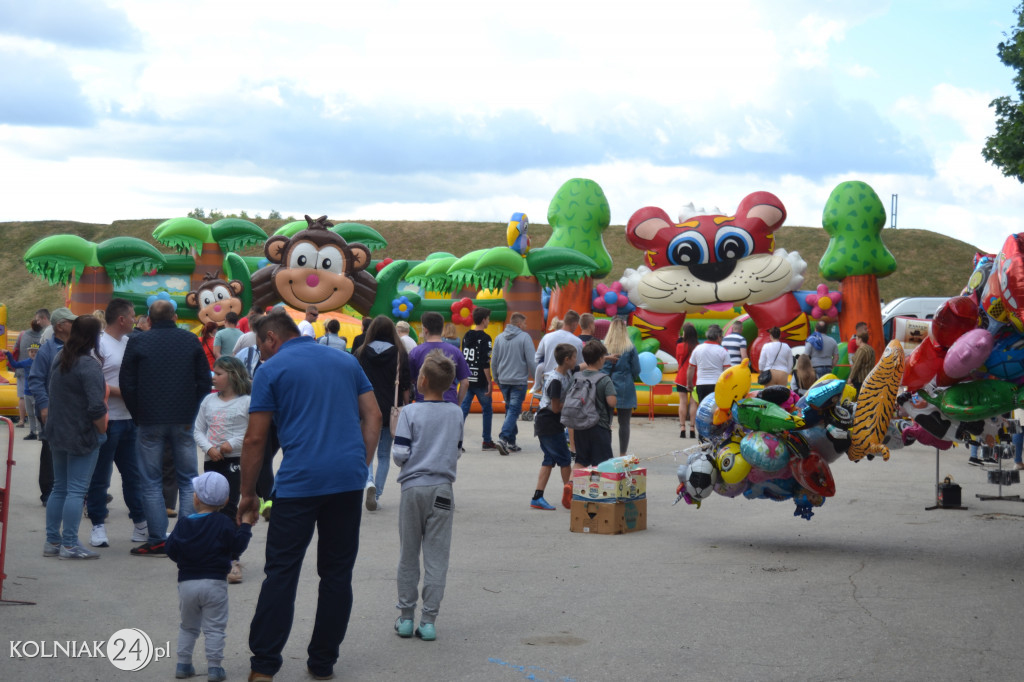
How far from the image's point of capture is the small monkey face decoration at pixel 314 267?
18953 mm

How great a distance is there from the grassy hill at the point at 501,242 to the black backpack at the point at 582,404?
39.5 m

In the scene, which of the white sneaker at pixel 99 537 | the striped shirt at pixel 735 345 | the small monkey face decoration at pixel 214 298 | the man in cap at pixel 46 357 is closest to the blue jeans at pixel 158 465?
the white sneaker at pixel 99 537

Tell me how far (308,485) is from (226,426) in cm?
243

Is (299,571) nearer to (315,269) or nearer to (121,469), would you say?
(121,469)

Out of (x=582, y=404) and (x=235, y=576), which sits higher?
(x=582, y=404)

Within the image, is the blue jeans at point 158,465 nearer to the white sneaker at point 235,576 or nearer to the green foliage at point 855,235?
the white sneaker at point 235,576

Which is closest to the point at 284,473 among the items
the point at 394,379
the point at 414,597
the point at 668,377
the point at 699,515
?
the point at 414,597

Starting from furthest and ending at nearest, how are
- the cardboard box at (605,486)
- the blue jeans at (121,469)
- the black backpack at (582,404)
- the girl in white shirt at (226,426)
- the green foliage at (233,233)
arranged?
the green foliage at (233,233) < the black backpack at (582,404) < the cardboard box at (605,486) < the blue jeans at (121,469) < the girl in white shirt at (226,426)

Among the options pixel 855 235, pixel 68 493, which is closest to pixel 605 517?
pixel 68 493

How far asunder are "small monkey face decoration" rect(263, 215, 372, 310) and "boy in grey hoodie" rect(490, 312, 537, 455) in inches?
256

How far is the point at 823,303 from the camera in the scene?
63.2 feet

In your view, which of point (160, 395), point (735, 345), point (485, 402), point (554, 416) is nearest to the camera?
point (160, 395)

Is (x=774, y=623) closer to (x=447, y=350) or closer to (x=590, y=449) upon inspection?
(x=590, y=449)

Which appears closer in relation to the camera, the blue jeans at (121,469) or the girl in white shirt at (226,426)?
the girl in white shirt at (226,426)
